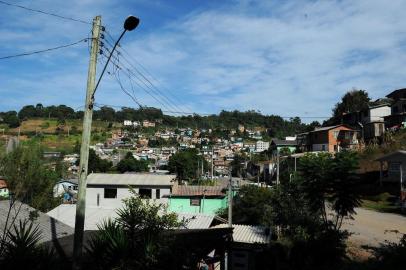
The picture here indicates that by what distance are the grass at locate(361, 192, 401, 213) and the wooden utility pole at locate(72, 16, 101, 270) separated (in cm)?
2603

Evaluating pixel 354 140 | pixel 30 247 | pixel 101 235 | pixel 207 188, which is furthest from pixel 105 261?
pixel 354 140

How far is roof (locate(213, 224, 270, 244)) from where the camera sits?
19.8 metres

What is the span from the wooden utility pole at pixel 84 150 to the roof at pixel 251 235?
11214mm

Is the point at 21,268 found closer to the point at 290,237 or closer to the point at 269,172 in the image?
the point at 290,237

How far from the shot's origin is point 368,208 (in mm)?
32812

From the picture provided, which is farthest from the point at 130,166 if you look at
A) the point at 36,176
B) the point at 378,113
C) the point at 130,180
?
the point at 36,176

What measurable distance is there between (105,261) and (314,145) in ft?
204

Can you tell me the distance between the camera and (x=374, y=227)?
26078 millimetres

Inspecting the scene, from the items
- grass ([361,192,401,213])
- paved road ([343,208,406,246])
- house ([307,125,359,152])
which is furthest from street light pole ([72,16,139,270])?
house ([307,125,359,152])

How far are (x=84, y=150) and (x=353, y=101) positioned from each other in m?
69.5

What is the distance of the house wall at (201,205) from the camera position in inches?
1500

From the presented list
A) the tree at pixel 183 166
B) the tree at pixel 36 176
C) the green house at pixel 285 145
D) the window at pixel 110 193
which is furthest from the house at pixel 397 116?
the tree at pixel 36 176

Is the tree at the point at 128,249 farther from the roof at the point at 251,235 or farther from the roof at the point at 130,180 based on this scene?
the roof at the point at 130,180

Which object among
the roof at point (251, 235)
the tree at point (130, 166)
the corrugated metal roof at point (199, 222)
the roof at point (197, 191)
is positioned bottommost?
the roof at point (251, 235)
